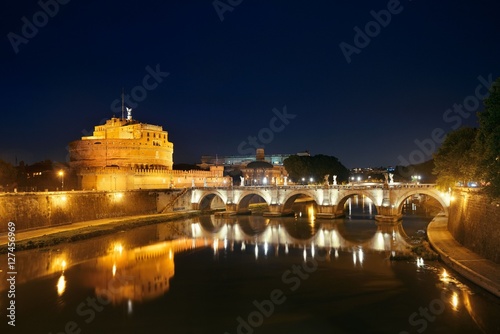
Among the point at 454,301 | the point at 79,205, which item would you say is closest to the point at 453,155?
the point at 454,301

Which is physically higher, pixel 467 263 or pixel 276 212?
pixel 276 212

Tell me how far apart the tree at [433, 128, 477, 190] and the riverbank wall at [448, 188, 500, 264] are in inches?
103

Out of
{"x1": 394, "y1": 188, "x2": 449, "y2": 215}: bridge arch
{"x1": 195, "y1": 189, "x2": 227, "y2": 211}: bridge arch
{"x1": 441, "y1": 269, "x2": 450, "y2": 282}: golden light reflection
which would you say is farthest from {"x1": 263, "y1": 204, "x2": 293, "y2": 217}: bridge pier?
{"x1": 441, "y1": 269, "x2": 450, "y2": 282}: golden light reflection

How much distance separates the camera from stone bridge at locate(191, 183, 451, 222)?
33.8m

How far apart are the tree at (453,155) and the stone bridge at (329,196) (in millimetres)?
2184

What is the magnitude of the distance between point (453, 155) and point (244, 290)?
18.5 metres

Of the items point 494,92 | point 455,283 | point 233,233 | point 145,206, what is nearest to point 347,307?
point 455,283

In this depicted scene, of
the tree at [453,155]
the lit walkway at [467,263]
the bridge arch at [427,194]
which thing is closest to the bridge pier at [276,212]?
the bridge arch at [427,194]

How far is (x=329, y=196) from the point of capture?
38500 mm

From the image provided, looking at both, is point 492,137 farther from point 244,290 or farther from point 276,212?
point 276,212

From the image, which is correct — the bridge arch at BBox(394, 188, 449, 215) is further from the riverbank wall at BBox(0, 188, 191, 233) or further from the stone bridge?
the riverbank wall at BBox(0, 188, 191, 233)

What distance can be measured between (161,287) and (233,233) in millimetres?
15548

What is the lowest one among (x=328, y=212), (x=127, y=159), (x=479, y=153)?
(x=328, y=212)

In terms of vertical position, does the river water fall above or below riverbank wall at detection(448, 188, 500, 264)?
below
